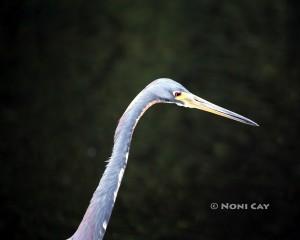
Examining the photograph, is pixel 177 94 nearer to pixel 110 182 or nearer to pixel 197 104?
pixel 197 104

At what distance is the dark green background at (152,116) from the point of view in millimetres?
6000

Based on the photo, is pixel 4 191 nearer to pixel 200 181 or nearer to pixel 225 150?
pixel 200 181

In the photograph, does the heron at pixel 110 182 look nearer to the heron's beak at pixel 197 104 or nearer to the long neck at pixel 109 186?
the long neck at pixel 109 186

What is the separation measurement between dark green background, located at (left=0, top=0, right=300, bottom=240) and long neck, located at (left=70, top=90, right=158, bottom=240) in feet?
5.76

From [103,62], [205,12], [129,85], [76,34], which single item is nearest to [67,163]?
[129,85]

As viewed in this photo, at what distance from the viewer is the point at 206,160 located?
280 inches

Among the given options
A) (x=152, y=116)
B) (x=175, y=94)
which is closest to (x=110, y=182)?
(x=175, y=94)

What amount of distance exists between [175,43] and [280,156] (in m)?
3.32

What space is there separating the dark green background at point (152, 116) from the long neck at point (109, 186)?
1754 mm

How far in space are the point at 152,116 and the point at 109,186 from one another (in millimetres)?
4602

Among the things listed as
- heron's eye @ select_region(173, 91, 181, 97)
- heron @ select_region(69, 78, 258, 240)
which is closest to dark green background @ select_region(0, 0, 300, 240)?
heron @ select_region(69, 78, 258, 240)

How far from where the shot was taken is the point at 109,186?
3693mm

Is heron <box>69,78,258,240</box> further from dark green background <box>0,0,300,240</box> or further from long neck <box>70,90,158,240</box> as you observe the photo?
dark green background <box>0,0,300,240</box>

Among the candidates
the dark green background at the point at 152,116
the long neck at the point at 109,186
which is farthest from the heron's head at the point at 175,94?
the dark green background at the point at 152,116
